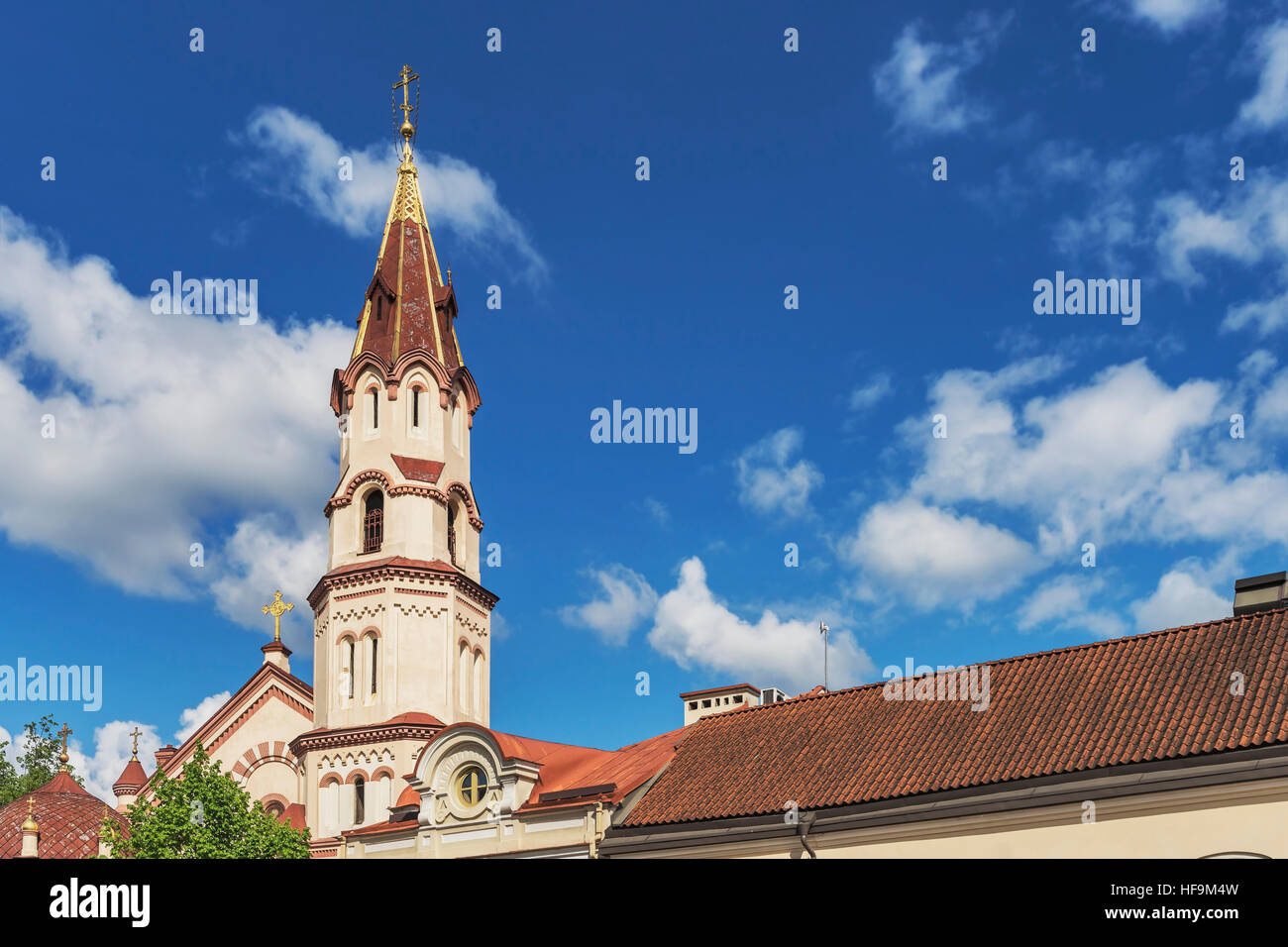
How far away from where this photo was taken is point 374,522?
4619 cm

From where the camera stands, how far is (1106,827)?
24000mm

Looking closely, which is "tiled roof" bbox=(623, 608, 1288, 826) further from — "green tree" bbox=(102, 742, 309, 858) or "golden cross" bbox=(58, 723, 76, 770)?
"golden cross" bbox=(58, 723, 76, 770)

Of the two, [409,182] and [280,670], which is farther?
[409,182]

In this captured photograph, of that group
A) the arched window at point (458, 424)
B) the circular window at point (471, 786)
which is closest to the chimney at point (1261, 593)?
the circular window at point (471, 786)

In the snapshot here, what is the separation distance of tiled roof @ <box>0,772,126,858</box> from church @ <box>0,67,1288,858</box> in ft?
0.59

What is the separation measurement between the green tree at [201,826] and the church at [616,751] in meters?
2.67

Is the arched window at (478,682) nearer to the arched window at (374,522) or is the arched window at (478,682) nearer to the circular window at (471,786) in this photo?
the arched window at (374,522)

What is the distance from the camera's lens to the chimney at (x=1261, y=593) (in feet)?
90.4

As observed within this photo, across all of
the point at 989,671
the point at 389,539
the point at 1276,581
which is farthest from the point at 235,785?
the point at 1276,581

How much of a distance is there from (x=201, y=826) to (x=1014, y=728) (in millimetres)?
22985

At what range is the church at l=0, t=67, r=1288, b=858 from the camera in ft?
79.2

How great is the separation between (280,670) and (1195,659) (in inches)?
1366
